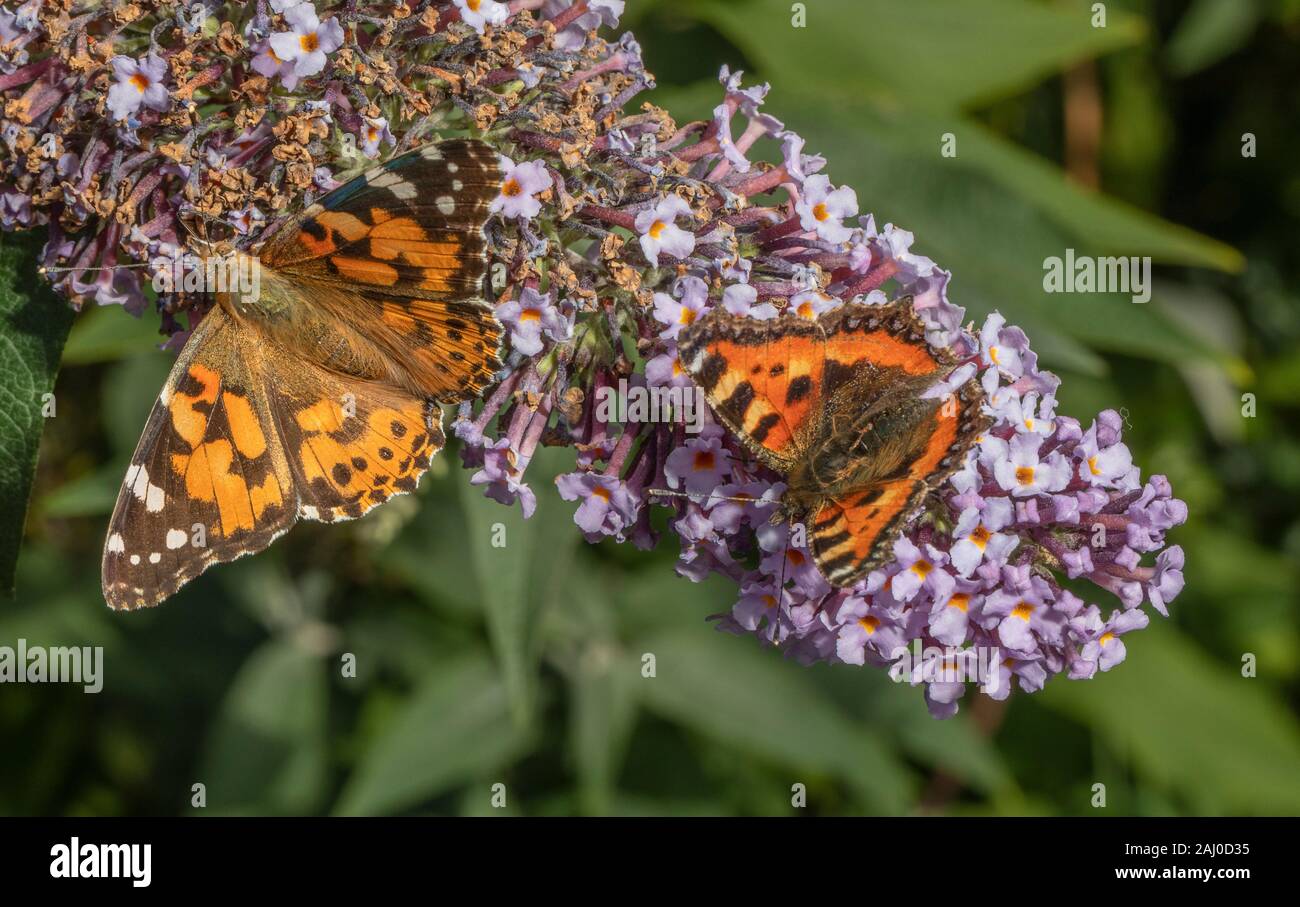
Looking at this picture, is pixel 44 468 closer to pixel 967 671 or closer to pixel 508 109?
pixel 508 109

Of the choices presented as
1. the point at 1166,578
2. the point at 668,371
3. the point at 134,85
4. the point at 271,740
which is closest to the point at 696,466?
the point at 668,371

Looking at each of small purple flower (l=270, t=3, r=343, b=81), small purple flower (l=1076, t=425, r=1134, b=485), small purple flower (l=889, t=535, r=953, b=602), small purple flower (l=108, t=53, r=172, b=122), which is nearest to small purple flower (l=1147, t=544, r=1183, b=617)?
small purple flower (l=1076, t=425, r=1134, b=485)

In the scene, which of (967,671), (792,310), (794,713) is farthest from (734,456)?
(794,713)

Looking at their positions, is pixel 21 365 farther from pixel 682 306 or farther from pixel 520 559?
pixel 682 306

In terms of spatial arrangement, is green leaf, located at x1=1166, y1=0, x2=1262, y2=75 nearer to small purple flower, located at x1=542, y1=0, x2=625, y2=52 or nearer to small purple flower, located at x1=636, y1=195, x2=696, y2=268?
small purple flower, located at x1=542, y1=0, x2=625, y2=52

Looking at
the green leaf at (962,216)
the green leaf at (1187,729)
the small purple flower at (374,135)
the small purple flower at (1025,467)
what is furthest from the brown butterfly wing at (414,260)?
the green leaf at (1187,729)

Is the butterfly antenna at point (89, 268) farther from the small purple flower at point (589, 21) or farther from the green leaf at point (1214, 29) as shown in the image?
the green leaf at point (1214, 29)
